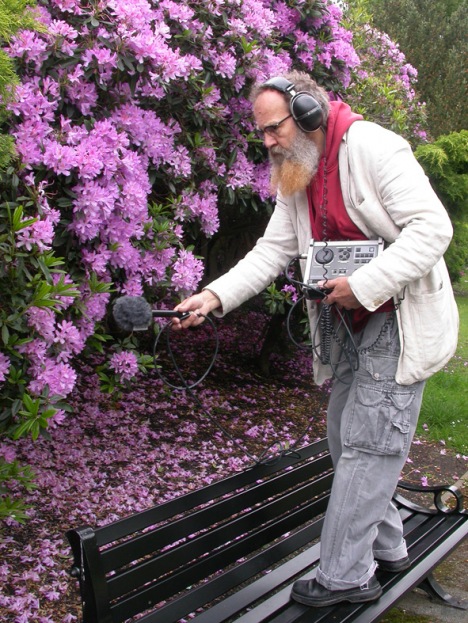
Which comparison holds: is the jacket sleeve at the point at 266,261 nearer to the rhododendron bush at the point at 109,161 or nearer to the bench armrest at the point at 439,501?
the rhododendron bush at the point at 109,161

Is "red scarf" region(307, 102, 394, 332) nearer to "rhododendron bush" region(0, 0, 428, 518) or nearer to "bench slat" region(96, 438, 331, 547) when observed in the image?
"bench slat" region(96, 438, 331, 547)

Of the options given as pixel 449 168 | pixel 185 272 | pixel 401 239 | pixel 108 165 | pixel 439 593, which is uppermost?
pixel 449 168

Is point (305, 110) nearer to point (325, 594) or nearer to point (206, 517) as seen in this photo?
point (206, 517)

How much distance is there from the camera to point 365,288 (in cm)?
232

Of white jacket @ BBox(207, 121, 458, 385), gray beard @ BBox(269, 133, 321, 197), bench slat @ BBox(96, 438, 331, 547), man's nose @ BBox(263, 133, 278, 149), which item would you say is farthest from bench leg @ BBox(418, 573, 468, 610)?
man's nose @ BBox(263, 133, 278, 149)

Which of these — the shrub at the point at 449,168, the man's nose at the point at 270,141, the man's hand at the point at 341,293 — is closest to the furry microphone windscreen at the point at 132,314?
the man's hand at the point at 341,293

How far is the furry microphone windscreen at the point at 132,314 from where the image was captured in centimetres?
223

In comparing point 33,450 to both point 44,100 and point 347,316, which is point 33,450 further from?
point 347,316

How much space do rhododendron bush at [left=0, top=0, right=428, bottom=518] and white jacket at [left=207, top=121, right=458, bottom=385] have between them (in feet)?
2.65

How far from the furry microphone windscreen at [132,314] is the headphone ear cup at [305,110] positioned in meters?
0.78

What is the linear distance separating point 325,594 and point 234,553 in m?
0.35

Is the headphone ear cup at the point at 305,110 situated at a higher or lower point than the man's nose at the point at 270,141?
higher

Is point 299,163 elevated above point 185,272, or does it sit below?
above

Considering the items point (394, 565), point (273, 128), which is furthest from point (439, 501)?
point (273, 128)
